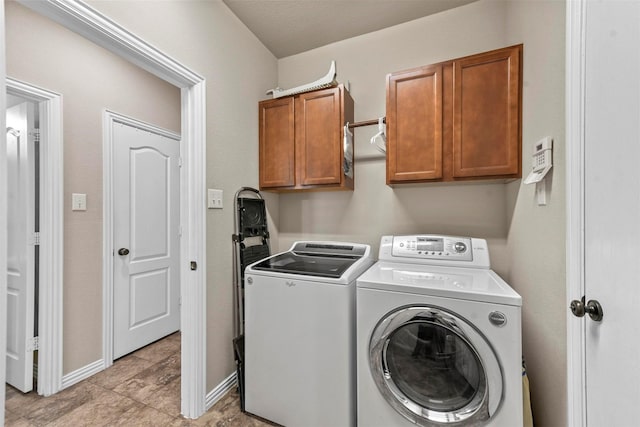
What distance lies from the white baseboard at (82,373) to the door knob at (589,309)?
2.90 metres

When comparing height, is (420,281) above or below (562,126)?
below

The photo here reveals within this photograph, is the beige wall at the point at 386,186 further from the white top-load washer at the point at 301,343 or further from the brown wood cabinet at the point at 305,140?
the white top-load washer at the point at 301,343

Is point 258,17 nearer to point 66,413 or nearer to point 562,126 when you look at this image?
point 562,126

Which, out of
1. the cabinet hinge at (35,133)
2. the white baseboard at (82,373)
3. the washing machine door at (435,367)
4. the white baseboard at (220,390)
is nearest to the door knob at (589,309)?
the washing machine door at (435,367)

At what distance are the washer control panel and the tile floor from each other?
1.35 metres

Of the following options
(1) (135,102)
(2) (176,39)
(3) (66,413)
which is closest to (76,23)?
(2) (176,39)

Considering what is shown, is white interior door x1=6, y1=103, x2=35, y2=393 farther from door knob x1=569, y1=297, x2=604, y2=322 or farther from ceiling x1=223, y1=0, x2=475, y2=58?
door knob x1=569, y1=297, x2=604, y2=322

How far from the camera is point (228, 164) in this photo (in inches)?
72.0

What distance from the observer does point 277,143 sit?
2.09m

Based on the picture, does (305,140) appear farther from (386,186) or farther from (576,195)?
(576,195)

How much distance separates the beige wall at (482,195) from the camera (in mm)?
1091

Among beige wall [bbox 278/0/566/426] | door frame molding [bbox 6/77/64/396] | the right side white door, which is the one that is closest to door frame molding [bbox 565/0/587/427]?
the right side white door

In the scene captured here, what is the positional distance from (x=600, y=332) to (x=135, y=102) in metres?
3.23

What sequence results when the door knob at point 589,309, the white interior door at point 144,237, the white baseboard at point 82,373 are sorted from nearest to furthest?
the door knob at point 589,309, the white baseboard at point 82,373, the white interior door at point 144,237
